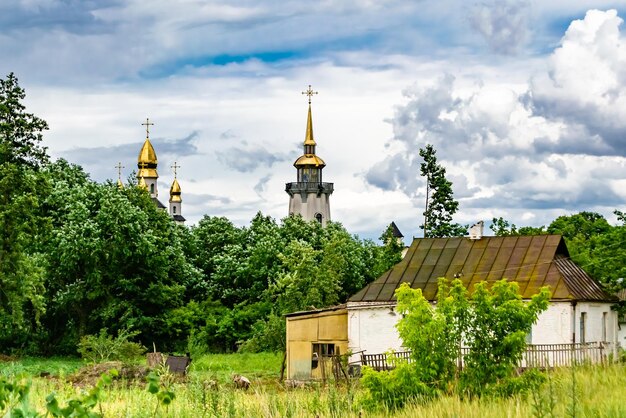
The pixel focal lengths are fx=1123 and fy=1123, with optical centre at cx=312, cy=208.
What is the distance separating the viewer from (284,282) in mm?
57750

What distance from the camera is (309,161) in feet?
389

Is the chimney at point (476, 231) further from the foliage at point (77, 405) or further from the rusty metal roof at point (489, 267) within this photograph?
the foliage at point (77, 405)

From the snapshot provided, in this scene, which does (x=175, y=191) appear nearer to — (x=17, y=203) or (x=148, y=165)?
(x=148, y=165)

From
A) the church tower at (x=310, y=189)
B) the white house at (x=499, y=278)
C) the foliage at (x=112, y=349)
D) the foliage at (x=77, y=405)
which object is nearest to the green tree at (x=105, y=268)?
the foliage at (x=112, y=349)

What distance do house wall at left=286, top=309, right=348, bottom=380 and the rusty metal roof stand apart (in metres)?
1.02

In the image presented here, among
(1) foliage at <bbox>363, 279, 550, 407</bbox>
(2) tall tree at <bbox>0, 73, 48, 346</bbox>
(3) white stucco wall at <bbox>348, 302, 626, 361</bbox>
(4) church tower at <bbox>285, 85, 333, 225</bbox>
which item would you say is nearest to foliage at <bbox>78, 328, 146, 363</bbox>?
(2) tall tree at <bbox>0, 73, 48, 346</bbox>

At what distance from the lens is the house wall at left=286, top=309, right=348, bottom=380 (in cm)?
3950

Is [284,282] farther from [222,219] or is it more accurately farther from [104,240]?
[222,219]

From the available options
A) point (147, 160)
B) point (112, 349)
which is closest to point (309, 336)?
point (112, 349)

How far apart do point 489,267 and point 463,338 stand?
60.5ft

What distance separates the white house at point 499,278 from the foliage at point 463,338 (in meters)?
15.6

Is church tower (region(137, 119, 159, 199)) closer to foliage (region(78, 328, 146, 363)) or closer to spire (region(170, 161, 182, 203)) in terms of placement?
spire (region(170, 161, 182, 203))

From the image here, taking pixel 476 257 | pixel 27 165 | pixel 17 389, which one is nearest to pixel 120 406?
pixel 17 389

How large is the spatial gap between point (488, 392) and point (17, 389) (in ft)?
34.3
